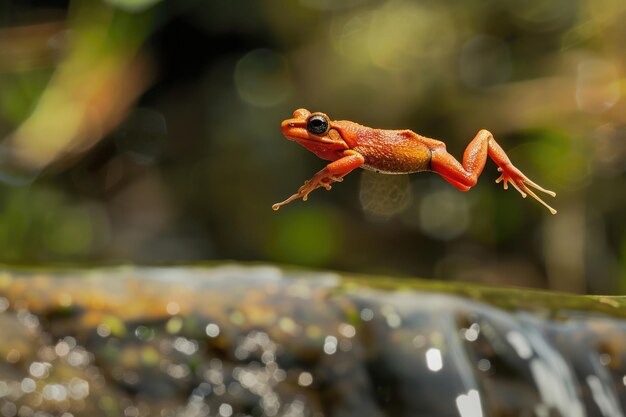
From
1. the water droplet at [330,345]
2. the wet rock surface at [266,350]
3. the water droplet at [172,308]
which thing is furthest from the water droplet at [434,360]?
the water droplet at [172,308]

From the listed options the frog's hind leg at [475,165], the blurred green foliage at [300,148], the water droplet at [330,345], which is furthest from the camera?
the blurred green foliage at [300,148]

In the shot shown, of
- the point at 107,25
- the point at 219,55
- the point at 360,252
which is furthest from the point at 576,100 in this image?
the point at 107,25

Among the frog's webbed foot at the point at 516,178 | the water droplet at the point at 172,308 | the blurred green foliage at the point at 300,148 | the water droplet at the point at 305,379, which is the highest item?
the frog's webbed foot at the point at 516,178

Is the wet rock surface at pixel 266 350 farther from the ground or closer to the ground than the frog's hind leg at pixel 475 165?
closer to the ground

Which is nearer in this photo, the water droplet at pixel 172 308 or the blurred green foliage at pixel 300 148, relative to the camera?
the water droplet at pixel 172 308

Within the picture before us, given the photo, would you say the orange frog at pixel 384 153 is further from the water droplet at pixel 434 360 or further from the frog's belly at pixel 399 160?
the water droplet at pixel 434 360

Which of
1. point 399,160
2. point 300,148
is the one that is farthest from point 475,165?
point 300,148

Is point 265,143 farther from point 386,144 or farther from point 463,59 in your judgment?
point 386,144

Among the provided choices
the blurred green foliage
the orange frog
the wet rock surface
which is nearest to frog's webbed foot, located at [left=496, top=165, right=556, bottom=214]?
the orange frog
